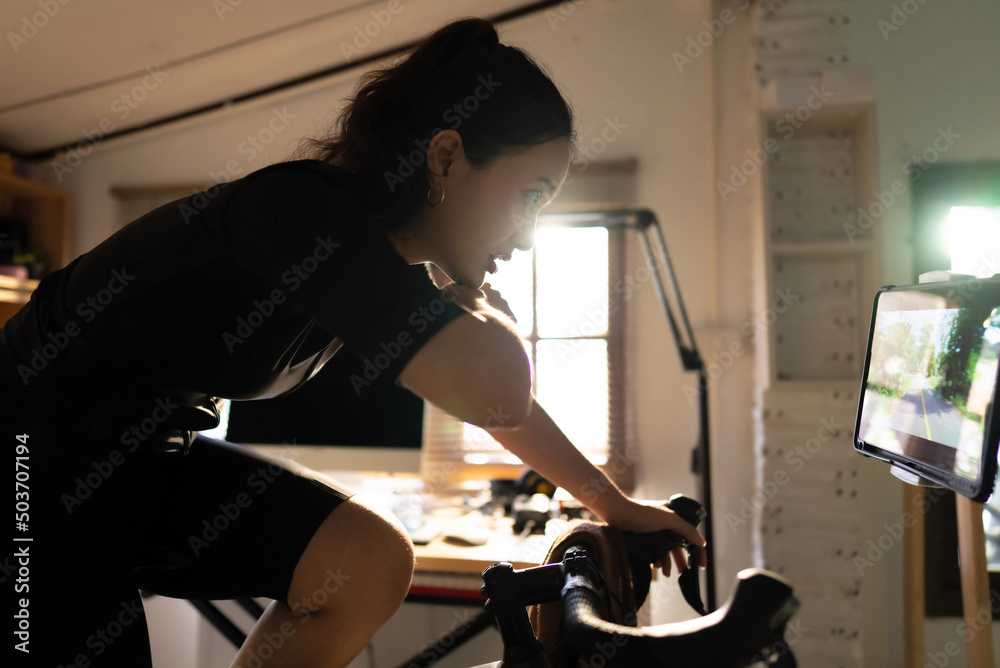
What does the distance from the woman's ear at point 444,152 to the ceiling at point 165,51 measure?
1598 mm

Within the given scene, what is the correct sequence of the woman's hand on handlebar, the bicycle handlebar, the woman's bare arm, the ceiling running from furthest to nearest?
the ceiling → the woman's hand on handlebar → the woman's bare arm → the bicycle handlebar

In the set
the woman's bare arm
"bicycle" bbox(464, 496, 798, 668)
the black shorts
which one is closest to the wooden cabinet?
the black shorts

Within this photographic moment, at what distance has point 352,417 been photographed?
1899 mm

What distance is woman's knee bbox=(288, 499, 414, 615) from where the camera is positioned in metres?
0.76

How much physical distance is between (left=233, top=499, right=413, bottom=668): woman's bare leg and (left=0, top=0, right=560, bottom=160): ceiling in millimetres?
1774

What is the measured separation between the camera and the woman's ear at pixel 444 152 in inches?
28.3

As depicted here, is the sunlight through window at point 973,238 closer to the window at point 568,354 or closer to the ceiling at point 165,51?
the window at point 568,354

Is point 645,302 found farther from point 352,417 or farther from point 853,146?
point 352,417

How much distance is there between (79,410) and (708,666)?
681 mm

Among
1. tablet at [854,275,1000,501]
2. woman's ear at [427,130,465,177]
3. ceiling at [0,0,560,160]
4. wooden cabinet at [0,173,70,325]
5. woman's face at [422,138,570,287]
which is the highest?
ceiling at [0,0,560,160]

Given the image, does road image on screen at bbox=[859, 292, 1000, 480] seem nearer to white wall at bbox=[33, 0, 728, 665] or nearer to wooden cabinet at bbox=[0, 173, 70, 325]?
white wall at bbox=[33, 0, 728, 665]

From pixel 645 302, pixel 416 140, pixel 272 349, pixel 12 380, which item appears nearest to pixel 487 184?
pixel 416 140

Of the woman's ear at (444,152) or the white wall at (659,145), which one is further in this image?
the white wall at (659,145)

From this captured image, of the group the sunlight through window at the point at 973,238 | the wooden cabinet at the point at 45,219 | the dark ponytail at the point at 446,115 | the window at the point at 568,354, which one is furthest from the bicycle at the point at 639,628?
the wooden cabinet at the point at 45,219
